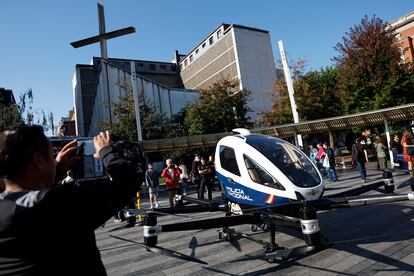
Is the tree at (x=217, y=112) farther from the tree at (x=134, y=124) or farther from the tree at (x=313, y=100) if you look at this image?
the tree at (x=313, y=100)

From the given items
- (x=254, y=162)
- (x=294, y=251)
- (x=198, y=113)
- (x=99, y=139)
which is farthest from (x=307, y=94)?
(x=99, y=139)

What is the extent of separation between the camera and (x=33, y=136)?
1696mm

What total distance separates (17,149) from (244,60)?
5939 cm

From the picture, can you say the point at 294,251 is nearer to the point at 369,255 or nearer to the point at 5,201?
the point at 369,255

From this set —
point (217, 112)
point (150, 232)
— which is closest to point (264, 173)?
point (150, 232)

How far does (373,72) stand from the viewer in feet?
75.2

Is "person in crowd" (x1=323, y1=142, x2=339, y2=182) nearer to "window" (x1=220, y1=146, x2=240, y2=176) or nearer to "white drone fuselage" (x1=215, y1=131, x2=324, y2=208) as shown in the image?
"white drone fuselage" (x1=215, y1=131, x2=324, y2=208)

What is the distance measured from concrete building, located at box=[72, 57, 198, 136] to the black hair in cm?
3185

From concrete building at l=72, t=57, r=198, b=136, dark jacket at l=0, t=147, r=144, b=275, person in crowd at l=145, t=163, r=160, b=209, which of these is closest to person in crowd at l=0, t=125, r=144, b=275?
dark jacket at l=0, t=147, r=144, b=275

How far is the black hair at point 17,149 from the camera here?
1632 mm

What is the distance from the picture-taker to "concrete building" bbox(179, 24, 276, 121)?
5838 centimetres

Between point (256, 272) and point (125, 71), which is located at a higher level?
point (125, 71)

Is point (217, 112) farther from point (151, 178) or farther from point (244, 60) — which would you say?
point (244, 60)

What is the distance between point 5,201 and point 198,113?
91.3 ft
